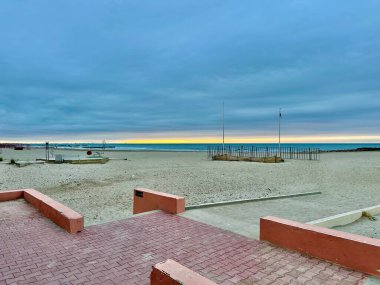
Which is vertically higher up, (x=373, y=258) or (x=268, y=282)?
(x=373, y=258)

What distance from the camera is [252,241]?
194 inches

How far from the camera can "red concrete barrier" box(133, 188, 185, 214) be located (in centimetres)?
667

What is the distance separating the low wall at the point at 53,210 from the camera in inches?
209

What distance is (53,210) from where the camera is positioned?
6.09 metres

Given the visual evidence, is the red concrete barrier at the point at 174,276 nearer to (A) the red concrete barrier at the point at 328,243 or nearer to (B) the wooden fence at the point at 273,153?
(A) the red concrete barrier at the point at 328,243

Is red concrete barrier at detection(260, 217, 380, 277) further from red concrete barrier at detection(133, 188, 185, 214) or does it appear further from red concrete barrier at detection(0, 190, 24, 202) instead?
red concrete barrier at detection(0, 190, 24, 202)

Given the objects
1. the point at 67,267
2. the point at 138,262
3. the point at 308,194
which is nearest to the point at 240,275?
the point at 138,262

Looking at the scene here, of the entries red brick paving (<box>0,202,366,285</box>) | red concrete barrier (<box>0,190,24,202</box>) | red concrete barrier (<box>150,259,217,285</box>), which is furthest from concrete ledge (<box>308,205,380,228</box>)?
red concrete barrier (<box>0,190,24,202</box>)

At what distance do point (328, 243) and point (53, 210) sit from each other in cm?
510

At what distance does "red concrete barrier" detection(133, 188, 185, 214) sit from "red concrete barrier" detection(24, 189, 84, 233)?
196cm

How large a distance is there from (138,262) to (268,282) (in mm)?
1748

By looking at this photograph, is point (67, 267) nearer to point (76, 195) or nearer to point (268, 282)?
point (268, 282)

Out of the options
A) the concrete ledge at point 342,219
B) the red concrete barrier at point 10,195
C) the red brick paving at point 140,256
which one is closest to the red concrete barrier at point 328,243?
the red brick paving at point 140,256

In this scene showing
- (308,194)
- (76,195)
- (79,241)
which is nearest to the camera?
(79,241)
